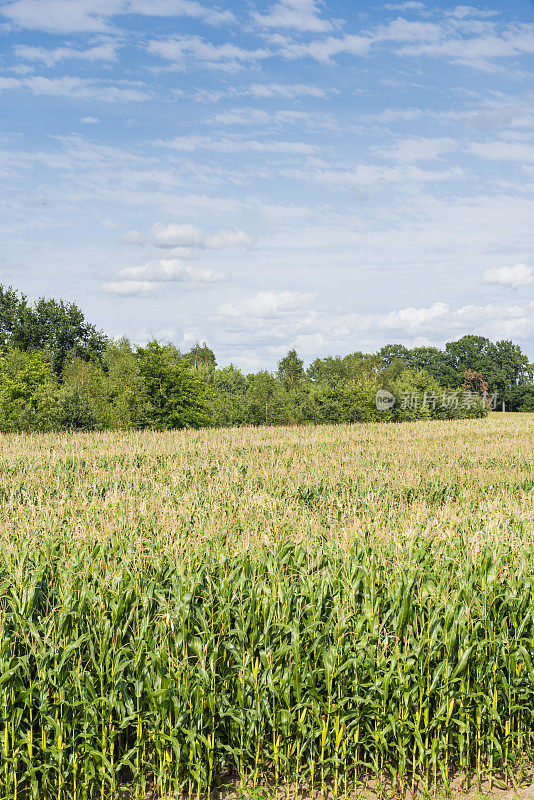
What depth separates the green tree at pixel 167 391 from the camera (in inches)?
1602

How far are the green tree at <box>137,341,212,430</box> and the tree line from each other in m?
0.07

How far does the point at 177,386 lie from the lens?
41.4 m

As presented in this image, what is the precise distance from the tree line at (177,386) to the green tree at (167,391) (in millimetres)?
74

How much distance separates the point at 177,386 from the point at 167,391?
0.86 m

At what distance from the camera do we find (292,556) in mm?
6895

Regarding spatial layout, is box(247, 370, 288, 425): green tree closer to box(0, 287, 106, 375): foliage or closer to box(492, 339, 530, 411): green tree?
box(0, 287, 106, 375): foliage

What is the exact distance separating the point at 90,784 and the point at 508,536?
635cm

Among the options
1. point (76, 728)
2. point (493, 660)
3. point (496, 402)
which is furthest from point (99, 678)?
point (496, 402)

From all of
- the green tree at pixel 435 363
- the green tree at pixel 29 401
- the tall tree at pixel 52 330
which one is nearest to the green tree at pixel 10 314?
the tall tree at pixel 52 330

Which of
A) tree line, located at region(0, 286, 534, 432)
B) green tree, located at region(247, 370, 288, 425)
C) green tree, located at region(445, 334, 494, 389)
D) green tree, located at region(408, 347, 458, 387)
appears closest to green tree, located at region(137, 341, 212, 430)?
tree line, located at region(0, 286, 534, 432)

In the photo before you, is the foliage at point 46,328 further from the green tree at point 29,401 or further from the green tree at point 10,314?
the green tree at point 29,401

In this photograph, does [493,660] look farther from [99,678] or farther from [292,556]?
[99,678]

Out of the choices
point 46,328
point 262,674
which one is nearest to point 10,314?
point 46,328

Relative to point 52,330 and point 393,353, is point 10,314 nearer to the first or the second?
point 52,330
